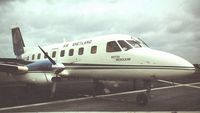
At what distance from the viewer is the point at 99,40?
1502cm

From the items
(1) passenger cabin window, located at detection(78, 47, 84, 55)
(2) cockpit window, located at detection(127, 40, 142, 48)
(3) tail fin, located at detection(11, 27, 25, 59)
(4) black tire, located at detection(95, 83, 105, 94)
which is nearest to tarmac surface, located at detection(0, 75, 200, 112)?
(4) black tire, located at detection(95, 83, 105, 94)

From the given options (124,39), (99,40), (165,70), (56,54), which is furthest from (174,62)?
(56,54)

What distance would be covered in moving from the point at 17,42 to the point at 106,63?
638 inches

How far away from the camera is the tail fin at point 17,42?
25984 millimetres

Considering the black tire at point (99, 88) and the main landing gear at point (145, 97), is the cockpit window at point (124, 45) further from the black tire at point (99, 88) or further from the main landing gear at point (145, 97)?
the black tire at point (99, 88)

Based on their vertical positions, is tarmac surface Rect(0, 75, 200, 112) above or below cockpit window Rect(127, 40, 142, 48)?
below

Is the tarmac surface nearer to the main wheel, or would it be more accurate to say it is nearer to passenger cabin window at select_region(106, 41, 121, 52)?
the main wheel

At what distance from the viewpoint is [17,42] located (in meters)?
27.2

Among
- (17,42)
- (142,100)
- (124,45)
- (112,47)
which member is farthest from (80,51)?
(17,42)

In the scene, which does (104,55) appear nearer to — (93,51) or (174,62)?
(93,51)

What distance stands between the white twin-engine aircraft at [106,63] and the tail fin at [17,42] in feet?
28.1

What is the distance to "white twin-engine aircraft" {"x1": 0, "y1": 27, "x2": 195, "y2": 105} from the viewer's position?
11.4m

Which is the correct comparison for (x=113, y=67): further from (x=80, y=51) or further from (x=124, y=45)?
(x=80, y=51)

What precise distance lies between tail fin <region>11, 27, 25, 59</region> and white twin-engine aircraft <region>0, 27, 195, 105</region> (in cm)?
857
